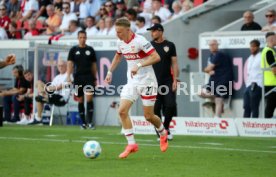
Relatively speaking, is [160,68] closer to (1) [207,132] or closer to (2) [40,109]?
(1) [207,132]

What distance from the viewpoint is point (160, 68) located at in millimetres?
18031

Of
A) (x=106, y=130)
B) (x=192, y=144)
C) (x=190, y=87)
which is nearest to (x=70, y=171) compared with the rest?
(x=192, y=144)

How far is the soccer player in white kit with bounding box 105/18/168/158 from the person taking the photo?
49.0 feet

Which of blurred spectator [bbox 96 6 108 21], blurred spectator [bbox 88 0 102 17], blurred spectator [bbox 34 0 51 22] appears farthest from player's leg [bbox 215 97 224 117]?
blurred spectator [bbox 34 0 51 22]

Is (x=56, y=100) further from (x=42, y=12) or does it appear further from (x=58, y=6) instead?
(x=42, y=12)

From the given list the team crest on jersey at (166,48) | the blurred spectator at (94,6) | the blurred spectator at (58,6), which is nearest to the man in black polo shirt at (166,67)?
the team crest on jersey at (166,48)

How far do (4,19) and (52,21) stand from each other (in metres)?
1.87

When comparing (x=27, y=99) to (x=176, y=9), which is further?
(x=176, y=9)

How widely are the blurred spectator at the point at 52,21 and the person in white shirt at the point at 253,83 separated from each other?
8925mm

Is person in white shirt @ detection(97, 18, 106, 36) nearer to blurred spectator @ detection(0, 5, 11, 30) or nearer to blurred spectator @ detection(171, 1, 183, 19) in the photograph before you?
blurred spectator @ detection(171, 1, 183, 19)

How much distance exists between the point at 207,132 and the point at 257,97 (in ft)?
6.73

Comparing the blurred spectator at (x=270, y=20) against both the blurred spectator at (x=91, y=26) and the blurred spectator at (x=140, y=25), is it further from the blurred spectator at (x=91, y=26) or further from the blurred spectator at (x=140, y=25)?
the blurred spectator at (x=91, y=26)

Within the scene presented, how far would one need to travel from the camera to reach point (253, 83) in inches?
868

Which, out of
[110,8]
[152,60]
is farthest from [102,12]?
[152,60]
